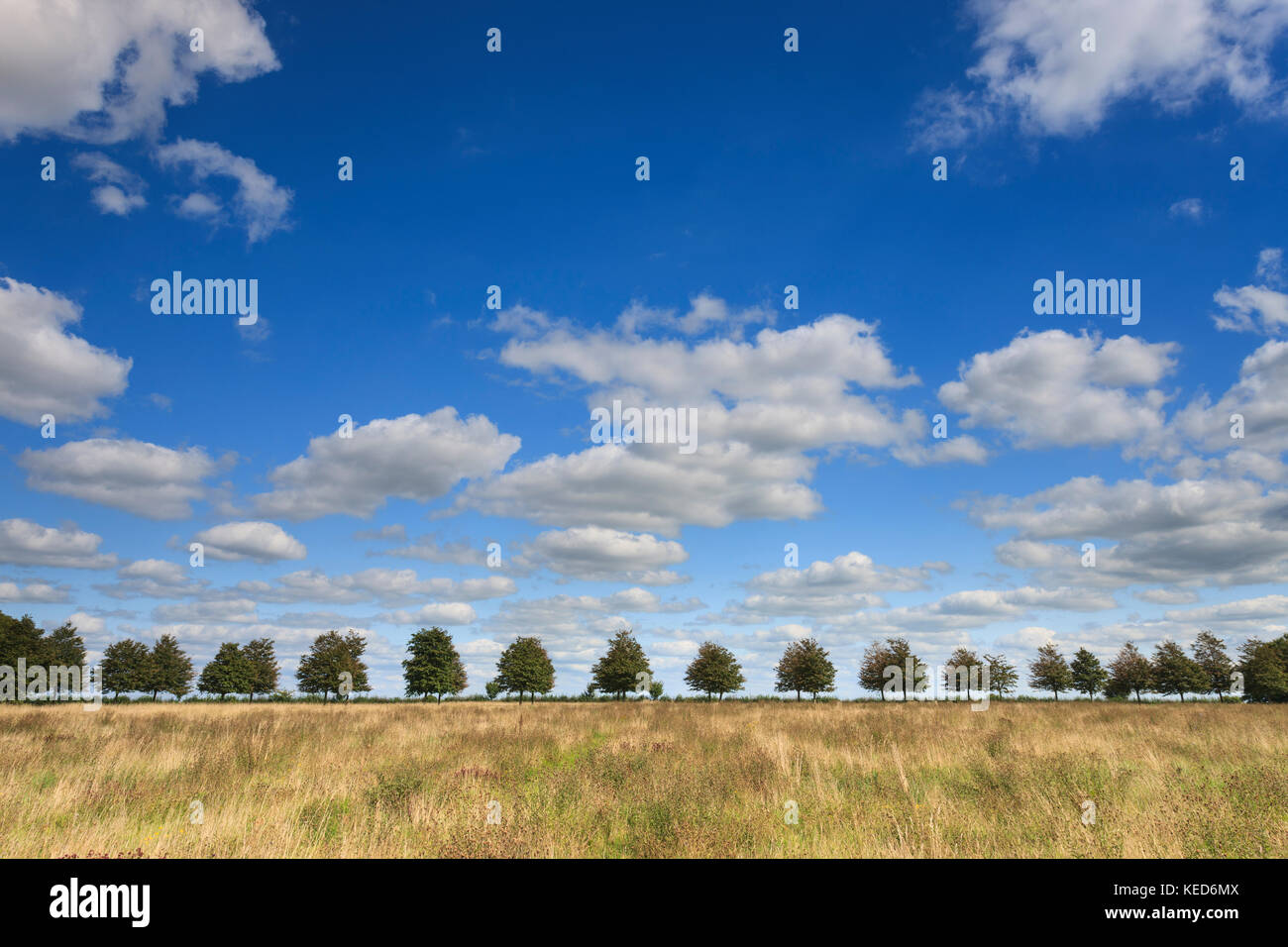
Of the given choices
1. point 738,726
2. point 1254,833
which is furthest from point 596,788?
point 738,726

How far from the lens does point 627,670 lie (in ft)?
181

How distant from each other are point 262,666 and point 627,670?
3851 centimetres

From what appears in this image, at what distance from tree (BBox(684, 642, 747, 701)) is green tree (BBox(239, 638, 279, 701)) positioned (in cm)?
4203

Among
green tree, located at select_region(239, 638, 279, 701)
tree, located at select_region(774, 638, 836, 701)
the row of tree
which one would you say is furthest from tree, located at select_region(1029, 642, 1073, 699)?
green tree, located at select_region(239, 638, 279, 701)

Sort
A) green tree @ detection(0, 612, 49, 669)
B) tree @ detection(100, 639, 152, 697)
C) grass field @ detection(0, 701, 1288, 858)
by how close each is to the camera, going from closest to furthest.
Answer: grass field @ detection(0, 701, 1288, 858), green tree @ detection(0, 612, 49, 669), tree @ detection(100, 639, 152, 697)

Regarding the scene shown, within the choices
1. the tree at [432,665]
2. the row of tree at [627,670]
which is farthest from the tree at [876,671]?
the tree at [432,665]

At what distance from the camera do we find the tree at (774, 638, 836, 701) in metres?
56.5

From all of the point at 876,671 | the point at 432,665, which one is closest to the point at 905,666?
the point at 876,671

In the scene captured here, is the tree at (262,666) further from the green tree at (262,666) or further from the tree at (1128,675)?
the tree at (1128,675)

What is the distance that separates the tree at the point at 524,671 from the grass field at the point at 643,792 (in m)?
40.5

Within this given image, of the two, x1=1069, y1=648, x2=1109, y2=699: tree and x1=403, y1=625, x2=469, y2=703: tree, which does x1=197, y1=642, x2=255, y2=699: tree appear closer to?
x1=403, y1=625, x2=469, y2=703: tree
